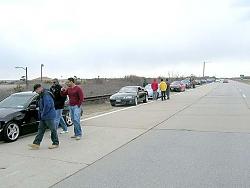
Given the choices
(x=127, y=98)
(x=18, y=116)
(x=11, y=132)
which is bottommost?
(x=11, y=132)

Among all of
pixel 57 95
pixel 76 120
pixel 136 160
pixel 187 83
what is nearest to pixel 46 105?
pixel 76 120

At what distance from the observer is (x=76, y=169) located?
23.0ft

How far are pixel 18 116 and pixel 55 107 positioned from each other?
110cm

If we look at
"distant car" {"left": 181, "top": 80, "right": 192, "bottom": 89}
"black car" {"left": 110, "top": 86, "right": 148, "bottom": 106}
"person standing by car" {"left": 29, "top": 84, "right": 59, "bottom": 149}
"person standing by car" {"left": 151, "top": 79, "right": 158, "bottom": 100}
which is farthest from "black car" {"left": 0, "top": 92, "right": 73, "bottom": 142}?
"distant car" {"left": 181, "top": 80, "right": 192, "bottom": 89}

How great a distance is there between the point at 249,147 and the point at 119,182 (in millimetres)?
4332

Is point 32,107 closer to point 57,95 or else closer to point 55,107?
Answer: point 55,107

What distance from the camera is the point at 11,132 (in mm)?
9977

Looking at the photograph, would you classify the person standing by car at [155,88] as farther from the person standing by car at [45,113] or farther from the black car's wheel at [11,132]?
the person standing by car at [45,113]

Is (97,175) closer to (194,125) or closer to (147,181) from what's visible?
(147,181)

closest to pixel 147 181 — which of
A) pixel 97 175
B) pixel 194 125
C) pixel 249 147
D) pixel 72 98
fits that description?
pixel 97 175

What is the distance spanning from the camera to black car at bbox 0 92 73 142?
9.86m

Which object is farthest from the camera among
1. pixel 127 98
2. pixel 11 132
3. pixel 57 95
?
pixel 127 98

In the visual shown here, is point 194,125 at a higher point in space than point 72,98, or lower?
lower

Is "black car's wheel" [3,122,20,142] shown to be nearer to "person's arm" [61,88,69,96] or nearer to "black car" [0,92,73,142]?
"black car" [0,92,73,142]
